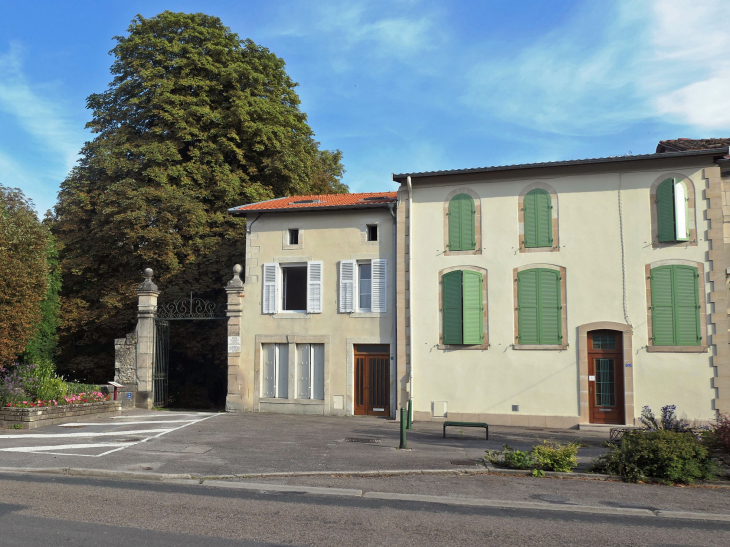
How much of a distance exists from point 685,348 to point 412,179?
8.51 m

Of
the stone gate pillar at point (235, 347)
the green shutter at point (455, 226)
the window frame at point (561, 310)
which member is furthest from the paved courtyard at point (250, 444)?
the green shutter at point (455, 226)

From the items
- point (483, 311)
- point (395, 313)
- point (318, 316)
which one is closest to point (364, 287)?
point (395, 313)

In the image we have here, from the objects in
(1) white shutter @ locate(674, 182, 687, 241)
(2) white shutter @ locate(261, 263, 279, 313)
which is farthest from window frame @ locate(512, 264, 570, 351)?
(2) white shutter @ locate(261, 263, 279, 313)

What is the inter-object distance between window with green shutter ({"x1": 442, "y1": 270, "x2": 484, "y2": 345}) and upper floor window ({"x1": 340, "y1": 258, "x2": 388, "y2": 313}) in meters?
1.93

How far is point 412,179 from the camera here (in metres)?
17.7

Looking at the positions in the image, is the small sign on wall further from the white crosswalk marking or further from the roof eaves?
the roof eaves

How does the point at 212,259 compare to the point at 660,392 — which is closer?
the point at 660,392

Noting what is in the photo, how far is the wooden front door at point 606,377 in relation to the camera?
15883mm

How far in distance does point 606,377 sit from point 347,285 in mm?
7554

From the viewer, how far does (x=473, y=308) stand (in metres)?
16.8

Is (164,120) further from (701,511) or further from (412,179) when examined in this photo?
(701,511)

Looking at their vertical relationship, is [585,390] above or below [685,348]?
below

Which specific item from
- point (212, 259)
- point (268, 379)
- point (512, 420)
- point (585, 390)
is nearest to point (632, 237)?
point (585, 390)

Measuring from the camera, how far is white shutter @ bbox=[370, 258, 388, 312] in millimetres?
17766
